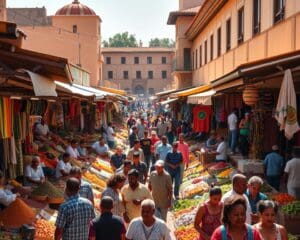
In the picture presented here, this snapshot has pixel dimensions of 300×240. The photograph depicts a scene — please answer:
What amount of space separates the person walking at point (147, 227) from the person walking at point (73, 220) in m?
0.86

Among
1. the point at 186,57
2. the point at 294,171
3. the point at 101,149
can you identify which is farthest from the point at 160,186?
the point at 186,57

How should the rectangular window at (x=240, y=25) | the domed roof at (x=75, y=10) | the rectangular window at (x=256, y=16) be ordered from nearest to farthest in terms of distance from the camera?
the rectangular window at (x=256, y=16) → the rectangular window at (x=240, y=25) → the domed roof at (x=75, y=10)

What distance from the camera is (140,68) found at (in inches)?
3600

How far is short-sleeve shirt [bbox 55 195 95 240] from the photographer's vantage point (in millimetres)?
6930

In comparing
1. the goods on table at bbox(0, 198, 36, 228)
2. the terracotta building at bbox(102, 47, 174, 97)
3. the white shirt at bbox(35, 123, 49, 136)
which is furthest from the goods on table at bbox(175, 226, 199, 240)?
the terracotta building at bbox(102, 47, 174, 97)

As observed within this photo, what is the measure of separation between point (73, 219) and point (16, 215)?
2.19 m

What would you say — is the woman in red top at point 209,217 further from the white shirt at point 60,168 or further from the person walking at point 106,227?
the white shirt at point 60,168

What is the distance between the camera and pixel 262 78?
10.2 m

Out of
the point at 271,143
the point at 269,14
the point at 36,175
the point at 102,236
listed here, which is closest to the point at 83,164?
the point at 36,175

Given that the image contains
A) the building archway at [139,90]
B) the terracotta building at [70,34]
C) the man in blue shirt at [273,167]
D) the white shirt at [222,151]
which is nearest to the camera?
the man in blue shirt at [273,167]

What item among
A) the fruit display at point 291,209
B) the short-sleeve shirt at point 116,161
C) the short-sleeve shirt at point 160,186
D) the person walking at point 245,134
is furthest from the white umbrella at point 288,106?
the person walking at point 245,134

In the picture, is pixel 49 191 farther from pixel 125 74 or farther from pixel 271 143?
pixel 125 74

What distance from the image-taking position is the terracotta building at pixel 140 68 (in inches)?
3561

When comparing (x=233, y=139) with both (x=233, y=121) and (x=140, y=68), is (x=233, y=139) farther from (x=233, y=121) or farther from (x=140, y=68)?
(x=140, y=68)
